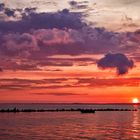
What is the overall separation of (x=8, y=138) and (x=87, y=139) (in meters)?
13.5

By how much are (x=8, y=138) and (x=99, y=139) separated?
15470 millimetres

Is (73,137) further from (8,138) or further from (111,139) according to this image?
(8,138)

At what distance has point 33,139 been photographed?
2375 inches

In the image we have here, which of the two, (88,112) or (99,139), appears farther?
(88,112)

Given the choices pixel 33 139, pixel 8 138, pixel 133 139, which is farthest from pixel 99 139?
pixel 8 138

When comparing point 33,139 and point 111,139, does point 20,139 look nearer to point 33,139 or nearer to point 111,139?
point 33,139

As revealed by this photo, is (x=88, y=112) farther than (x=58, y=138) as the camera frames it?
Yes

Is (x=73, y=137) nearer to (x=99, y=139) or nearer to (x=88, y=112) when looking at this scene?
(x=99, y=139)

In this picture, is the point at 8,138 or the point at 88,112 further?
the point at 88,112

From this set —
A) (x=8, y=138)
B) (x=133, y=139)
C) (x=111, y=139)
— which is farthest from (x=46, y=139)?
(x=133, y=139)

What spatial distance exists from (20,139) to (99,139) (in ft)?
42.9

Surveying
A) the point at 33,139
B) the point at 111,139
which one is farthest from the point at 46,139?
the point at 111,139

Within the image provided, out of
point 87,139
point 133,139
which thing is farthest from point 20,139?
point 133,139

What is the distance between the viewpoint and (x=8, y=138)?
204 ft
